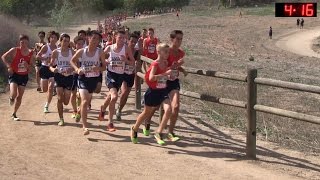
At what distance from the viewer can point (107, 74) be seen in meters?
10.2

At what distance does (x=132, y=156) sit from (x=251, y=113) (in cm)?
197

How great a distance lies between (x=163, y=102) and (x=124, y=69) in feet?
5.52

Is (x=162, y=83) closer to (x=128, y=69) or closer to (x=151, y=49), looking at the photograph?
(x=128, y=69)

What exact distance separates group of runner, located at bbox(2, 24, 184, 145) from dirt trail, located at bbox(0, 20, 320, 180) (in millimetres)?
359

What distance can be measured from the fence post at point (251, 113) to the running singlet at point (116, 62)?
111 inches

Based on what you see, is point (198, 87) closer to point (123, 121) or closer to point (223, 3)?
point (123, 121)

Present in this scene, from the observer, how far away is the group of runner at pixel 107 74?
343 inches

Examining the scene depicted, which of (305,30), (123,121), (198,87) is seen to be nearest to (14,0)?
(305,30)

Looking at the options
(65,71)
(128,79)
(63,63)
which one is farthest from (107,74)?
(63,63)

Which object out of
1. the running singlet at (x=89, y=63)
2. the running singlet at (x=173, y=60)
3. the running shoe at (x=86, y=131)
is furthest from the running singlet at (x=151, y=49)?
the running singlet at (x=173, y=60)

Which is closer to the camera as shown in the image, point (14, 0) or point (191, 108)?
point (191, 108)

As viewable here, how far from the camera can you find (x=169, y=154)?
8.46 meters

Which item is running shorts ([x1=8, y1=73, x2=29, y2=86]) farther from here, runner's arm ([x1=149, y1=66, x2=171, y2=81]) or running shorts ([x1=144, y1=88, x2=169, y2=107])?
runner's arm ([x1=149, y1=66, x2=171, y2=81])

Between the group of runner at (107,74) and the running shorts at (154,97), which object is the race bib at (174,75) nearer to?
the group of runner at (107,74)
